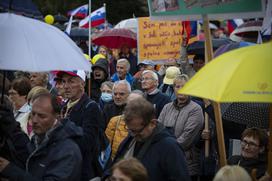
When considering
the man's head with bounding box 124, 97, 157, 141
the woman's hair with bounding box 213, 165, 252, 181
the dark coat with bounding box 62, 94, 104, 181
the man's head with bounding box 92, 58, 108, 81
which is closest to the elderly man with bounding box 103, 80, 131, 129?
the dark coat with bounding box 62, 94, 104, 181

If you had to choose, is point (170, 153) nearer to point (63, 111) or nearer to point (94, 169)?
point (94, 169)

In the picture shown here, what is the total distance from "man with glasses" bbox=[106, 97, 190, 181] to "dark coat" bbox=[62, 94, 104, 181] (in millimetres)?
1047

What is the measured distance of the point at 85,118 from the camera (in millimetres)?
6629

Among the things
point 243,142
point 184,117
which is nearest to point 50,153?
point 243,142

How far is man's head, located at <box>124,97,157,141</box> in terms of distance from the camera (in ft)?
17.6

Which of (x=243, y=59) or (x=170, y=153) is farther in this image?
(x=170, y=153)

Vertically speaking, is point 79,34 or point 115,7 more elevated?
point 115,7

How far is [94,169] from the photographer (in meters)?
6.79

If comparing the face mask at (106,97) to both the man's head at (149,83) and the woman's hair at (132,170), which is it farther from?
the woman's hair at (132,170)

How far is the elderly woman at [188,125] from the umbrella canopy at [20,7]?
290cm

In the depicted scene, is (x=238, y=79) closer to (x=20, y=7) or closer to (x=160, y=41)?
(x=20, y=7)

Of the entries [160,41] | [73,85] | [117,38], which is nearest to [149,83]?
[73,85]

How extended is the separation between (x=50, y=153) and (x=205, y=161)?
11.6 feet

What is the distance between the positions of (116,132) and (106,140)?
0.87 meters
